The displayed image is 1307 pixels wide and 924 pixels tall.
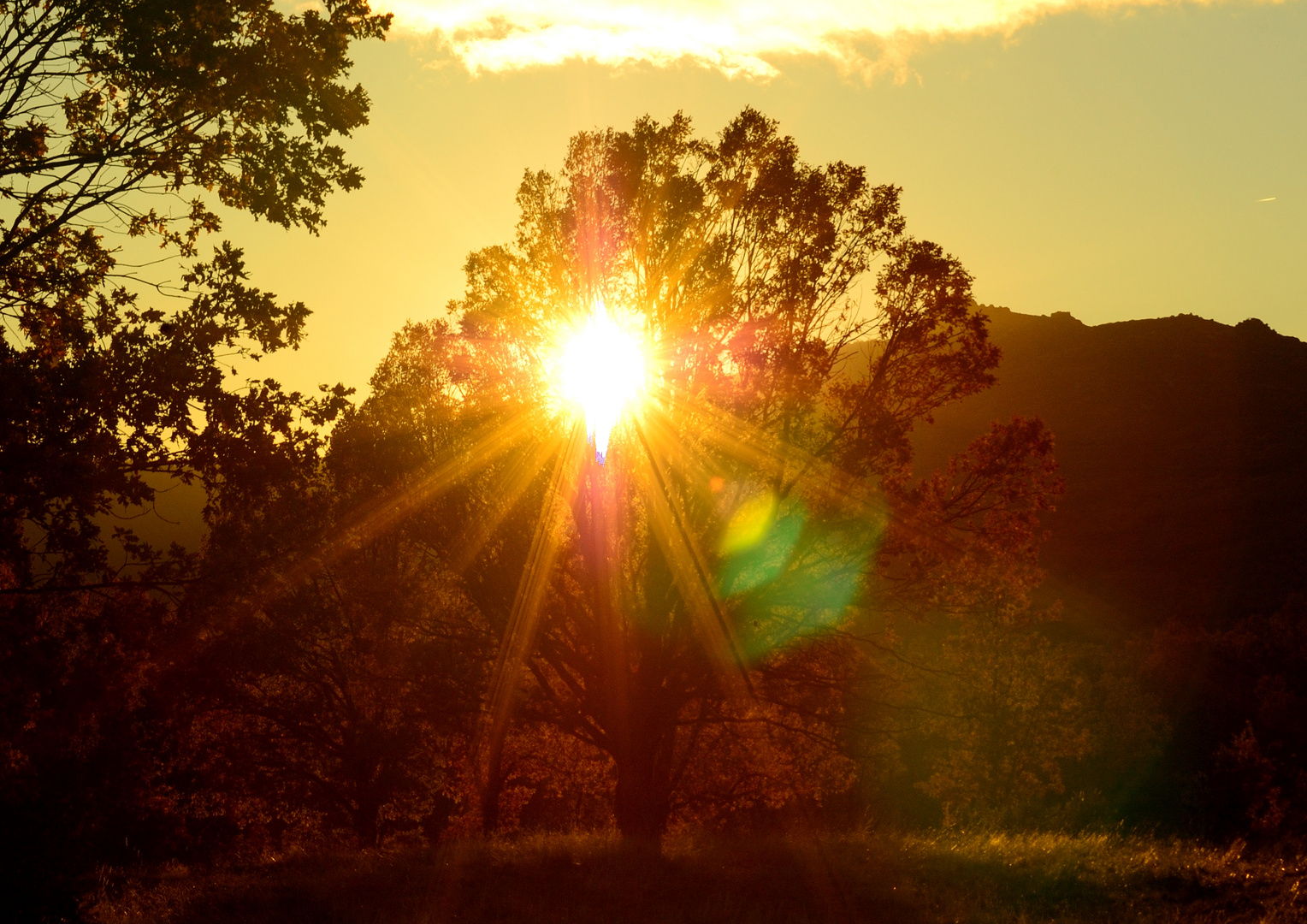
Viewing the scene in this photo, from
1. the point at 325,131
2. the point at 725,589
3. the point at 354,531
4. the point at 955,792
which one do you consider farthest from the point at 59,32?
the point at 955,792

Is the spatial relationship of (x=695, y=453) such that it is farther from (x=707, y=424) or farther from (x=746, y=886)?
(x=746, y=886)

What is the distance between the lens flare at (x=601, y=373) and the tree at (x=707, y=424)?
0.23 meters

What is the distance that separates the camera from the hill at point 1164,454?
309ft

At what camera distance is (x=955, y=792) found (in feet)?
119

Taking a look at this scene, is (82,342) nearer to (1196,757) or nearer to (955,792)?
(955,792)

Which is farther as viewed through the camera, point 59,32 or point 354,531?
point 354,531

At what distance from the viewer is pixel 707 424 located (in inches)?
512

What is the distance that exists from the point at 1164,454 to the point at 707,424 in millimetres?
127358

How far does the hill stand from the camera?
309ft

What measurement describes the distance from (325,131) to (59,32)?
2.63 m

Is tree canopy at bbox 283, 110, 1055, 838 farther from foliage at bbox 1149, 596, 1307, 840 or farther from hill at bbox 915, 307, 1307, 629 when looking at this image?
hill at bbox 915, 307, 1307, 629

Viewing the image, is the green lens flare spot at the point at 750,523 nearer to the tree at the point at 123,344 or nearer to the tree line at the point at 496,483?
the tree line at the point at 496,483

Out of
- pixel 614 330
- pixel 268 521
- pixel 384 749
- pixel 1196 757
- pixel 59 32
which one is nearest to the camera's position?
pixel 59 32

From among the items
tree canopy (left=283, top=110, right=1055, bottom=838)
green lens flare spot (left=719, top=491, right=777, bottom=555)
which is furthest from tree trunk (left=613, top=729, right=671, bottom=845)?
green lens flare spot (left=719, top=491, right=777, bottom=555)
